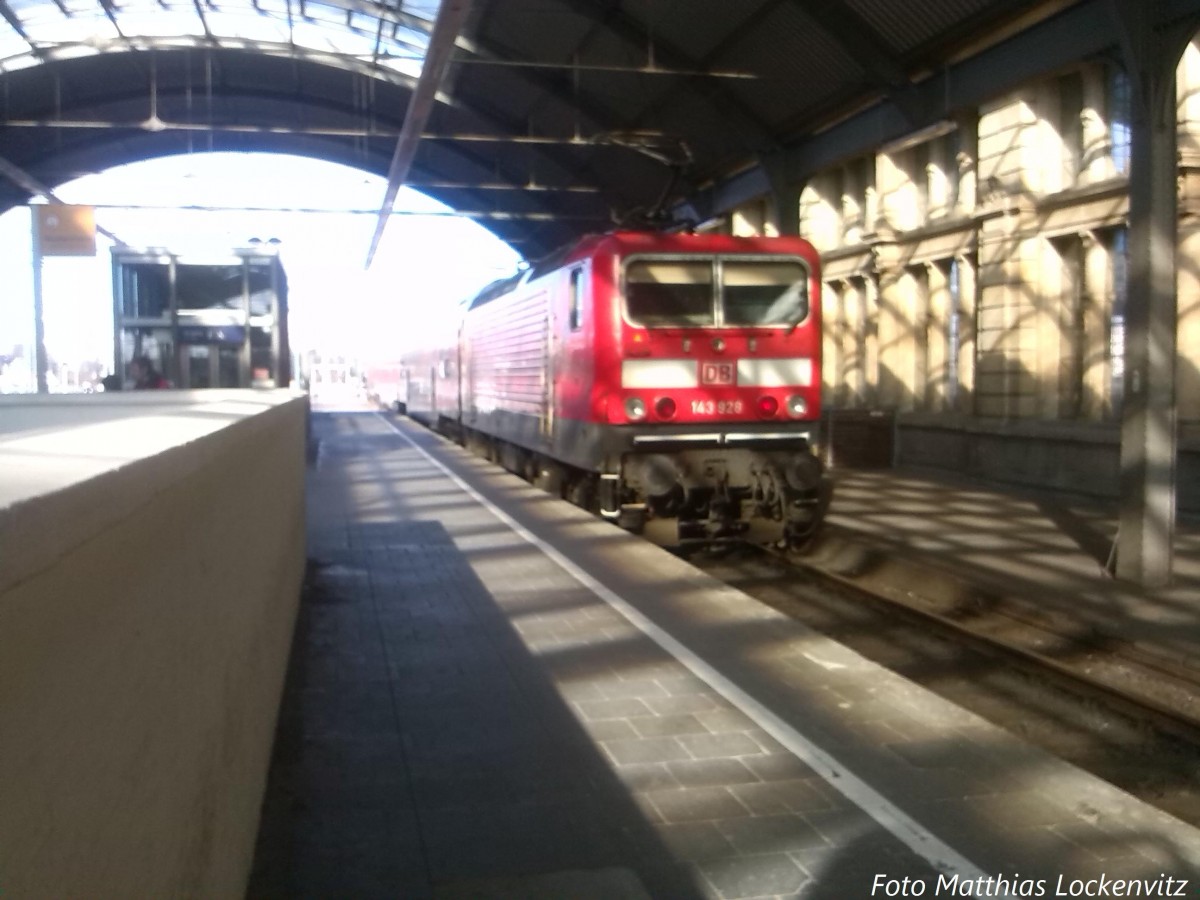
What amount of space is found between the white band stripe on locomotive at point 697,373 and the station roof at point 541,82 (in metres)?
2.40

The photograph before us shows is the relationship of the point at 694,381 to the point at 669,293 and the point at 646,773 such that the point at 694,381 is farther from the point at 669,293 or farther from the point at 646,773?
the point at 646,773

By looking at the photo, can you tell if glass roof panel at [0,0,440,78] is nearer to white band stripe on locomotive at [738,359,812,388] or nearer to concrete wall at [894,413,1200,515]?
concrete wall at [894,413,1200,515]

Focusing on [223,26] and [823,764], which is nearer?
[823,764]

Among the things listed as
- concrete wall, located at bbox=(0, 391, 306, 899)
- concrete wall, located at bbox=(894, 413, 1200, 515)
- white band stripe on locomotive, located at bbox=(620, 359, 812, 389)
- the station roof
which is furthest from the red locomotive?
concrete wall, located at bbox=(0, 391, 306, 899)

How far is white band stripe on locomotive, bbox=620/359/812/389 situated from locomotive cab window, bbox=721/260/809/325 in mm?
427

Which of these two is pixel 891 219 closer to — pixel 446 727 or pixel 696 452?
pixel 696 452

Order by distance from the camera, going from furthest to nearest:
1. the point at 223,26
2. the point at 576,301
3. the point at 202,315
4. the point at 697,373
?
the point at 223,26, the point at 202,315, the point at 576,301, the point at 697,373

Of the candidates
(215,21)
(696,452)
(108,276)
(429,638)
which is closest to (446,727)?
(429,638)

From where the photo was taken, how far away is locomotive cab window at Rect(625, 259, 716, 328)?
1166cm

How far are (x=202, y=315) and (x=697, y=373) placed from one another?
6.87 metres

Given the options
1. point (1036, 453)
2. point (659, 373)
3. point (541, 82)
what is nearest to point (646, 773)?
point (659, 373)

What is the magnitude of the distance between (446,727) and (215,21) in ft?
82.2

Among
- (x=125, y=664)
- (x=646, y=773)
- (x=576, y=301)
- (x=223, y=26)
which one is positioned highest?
(x=223, y=26)

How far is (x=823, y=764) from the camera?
4934 mm
